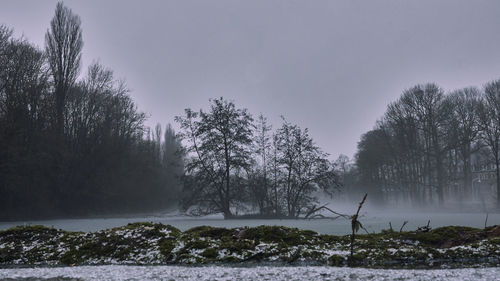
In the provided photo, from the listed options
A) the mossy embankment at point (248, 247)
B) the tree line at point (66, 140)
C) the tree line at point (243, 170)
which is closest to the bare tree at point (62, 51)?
the tree line at point (66, 140)

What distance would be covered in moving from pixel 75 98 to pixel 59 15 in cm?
977

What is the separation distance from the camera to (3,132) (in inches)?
1345

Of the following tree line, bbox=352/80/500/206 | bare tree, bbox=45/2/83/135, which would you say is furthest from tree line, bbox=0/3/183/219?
tree line, bbox=352/80/500/206

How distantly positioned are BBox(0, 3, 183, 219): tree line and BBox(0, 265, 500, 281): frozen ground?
81.1ft

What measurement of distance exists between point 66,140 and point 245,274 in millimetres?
43583

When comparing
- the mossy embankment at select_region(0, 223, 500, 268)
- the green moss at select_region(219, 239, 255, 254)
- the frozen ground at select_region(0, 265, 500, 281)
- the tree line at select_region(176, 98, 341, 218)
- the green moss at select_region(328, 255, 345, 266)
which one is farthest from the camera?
the tree line at select_region(176, 98, 341, 218)

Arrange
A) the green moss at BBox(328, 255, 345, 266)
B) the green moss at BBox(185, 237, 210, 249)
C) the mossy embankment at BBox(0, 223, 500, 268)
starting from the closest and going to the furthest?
the green moss at BBox(328, 255, 345, 266) < the mossy embankment at BBox(0, 223, 500, 268) < the green moss at BBox(185, 237, 210, 249)

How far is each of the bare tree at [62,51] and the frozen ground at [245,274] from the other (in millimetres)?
39560

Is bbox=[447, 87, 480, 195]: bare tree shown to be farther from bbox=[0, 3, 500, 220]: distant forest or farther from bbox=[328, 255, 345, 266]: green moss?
bbox=[328, 255, 345, 266]: green moss

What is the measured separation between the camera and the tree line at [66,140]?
35.7 meters

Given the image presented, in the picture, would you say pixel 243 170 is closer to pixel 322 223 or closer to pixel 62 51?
pixel 322 223

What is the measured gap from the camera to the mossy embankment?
8.27m

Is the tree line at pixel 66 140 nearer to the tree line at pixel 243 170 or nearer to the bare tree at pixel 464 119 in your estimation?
the tree line at pixel 243 170

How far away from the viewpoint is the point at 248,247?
8961 mm
